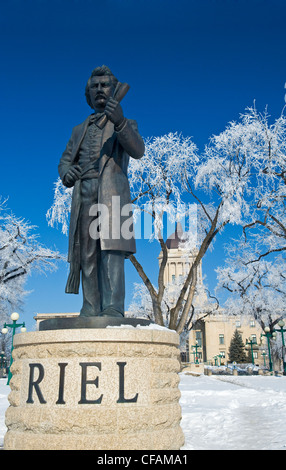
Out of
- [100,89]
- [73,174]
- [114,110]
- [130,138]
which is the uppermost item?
[100,89]

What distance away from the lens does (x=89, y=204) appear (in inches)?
203

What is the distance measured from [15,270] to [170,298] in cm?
1859

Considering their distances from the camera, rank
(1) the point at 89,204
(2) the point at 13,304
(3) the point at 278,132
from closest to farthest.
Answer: (1) the point at 89,204, (3) the point at 278,132, (2) the point at 13,304

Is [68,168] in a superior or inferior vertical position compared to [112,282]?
superior

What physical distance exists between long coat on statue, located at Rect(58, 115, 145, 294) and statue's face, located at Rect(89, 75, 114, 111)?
345 millimetres

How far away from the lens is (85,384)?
154 inches

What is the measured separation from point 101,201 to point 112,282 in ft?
3.09

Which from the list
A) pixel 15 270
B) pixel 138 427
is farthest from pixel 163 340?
pixel 15 270

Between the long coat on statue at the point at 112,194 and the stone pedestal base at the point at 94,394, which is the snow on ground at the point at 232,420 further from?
the long coat on statue at the point at 112,194

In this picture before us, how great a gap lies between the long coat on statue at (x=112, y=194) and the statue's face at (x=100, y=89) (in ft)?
1.13

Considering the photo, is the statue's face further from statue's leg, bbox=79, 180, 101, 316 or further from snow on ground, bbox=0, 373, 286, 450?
snow on ground, bbox=0, 373, 286, 450

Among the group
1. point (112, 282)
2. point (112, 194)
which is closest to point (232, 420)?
point (112, 282)

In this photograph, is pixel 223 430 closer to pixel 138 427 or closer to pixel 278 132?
pixel 138 427

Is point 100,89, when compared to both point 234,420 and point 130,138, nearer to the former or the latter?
point 130,138
